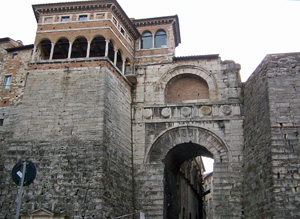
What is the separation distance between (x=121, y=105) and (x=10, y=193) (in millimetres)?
6739

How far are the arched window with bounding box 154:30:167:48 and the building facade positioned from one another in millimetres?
66

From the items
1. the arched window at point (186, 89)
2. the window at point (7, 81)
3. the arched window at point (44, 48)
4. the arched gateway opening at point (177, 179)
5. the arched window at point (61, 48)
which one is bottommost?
the arched gateway opening at point (177, 179)

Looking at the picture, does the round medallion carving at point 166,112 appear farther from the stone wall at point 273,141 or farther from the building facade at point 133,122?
the stone wall at point 273,141

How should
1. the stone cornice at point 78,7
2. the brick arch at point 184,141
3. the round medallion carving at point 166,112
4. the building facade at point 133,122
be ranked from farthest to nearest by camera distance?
the stone cornice at point 78,7 < the round medallion carving at point 166,112 < the brick arch at point 184,141 < the building facade at point 133,122

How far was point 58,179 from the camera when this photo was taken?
14.5 meters

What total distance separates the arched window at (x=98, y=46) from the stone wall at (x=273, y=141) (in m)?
8.40

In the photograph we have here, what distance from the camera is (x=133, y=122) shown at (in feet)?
61.4

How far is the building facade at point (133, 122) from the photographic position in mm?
14219

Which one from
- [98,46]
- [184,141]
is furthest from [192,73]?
[98,46]

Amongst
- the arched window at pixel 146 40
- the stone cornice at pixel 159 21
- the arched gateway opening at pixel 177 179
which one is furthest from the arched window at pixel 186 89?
the stone cornice at pixel 159 21

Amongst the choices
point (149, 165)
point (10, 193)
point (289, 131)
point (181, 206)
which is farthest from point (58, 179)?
point (181, 206)

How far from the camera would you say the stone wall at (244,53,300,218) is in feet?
42.7

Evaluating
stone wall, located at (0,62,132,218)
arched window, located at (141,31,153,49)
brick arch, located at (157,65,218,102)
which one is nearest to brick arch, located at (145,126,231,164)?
stone wall, located at (0,62,132,218)

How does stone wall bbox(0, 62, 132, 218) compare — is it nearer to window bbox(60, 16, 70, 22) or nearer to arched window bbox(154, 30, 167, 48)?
window bbox(60, 16, 70, 22)
